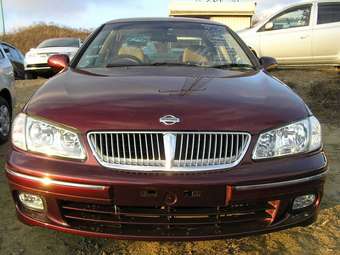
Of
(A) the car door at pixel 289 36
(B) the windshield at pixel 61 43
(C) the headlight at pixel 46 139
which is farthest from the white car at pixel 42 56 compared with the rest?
(C) the headlight at pixel 46 139

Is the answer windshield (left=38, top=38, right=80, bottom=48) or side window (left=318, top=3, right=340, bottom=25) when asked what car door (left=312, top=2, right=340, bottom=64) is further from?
windshield (left=38, top=38, right=80, bottom=48)

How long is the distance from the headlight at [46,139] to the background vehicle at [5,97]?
10.8 ft

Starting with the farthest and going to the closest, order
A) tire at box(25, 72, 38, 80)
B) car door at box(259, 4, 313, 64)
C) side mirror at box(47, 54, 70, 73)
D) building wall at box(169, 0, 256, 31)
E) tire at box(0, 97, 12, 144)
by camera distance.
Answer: building wall at box(169, 0, 256, 31) → tire at box(25, 72, 38, 80) → car door at box(259, 4, 313, 64) → tire at box(0, 97, 12, 144) → side mirror at box(47, 54, 70, 73)

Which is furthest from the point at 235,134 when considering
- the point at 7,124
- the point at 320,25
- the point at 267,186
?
the point at 320,25

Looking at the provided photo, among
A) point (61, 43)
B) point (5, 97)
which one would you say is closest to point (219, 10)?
point (61, 43)

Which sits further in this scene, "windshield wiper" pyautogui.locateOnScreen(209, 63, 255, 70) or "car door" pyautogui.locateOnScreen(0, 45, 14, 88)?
"car door" pyautogui.locateOnScreen(0, 45, 14, 88)

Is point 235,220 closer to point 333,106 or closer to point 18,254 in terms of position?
point 18,254

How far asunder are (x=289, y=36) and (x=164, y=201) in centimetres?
927

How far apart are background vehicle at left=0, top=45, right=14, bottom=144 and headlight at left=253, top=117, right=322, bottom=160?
160 inches

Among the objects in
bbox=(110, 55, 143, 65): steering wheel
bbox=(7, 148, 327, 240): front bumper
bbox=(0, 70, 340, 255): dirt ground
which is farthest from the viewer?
bbox=(110, 55, 143, 65): steering wheel

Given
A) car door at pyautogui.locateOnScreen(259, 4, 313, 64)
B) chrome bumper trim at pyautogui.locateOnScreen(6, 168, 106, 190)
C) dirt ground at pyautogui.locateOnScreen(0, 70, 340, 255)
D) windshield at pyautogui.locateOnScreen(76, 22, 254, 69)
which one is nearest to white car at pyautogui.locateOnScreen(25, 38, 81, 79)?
car door at pyautogui.locateOnScreen(259, 4, 313, 64)

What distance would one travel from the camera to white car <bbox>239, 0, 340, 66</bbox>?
11.0 metres

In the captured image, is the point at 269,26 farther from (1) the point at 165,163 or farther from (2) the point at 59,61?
(1) the point at 165,163

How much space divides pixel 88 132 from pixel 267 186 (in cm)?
103
